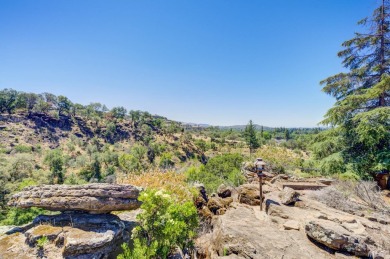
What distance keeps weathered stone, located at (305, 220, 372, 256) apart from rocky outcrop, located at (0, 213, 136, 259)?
13.9 ft

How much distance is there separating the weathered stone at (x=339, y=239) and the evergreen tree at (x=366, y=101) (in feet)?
20.5

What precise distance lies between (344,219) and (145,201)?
183 inches

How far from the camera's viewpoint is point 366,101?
976cm

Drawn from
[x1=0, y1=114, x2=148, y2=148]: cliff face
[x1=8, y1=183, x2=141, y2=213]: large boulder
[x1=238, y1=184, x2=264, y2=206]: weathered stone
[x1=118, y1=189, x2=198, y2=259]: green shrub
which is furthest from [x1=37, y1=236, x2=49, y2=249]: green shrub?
[x1=0, y1=114, x2=148, y2=148]: cliff face

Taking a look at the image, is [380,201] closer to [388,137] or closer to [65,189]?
[388,137]

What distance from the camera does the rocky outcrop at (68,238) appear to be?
3.80 metres

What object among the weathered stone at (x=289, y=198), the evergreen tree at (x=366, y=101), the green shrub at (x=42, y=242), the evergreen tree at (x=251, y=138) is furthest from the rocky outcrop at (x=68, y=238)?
the evergreen tree at (x=251, y=138)

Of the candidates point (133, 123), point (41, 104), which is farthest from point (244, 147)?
point (41, 104)

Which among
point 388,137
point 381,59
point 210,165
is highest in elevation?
point 381,59

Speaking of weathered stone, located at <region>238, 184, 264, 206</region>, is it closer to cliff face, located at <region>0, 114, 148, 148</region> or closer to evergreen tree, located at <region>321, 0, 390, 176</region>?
evergreen tree, located at <region>321, 0, 390, 176</region>

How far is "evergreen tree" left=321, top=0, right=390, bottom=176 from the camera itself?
8273 mm

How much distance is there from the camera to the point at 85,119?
2475 inches

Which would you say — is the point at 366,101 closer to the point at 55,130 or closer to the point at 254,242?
the point at 254,242

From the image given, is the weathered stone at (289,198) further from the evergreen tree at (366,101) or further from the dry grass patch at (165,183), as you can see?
the evergreen tree at (366,101)
